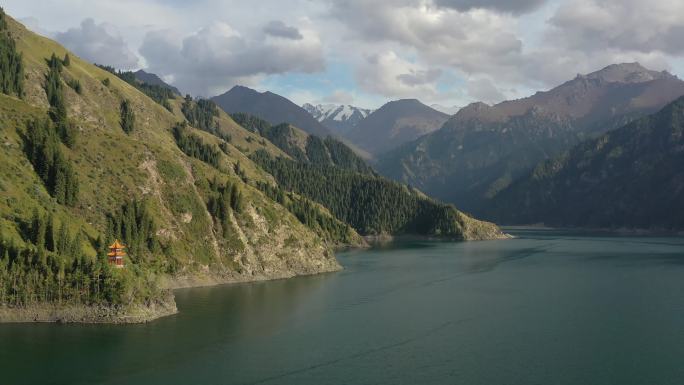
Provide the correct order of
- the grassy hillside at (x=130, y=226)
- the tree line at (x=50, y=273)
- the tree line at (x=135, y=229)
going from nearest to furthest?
the tree line at (x=50, y=273)
the grassy hillside at (x=130, y=226)
the tree line at (x=135, y=229)

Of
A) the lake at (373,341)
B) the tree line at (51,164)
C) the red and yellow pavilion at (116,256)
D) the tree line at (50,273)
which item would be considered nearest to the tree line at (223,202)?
the lake at (373,341)

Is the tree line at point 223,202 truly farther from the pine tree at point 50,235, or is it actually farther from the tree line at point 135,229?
the pine tree at point 50,235

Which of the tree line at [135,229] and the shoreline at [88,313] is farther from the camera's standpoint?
the tree line at [135,229]

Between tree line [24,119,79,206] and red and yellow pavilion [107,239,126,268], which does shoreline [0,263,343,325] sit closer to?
red and yellow pavilion [107,239,126,268]

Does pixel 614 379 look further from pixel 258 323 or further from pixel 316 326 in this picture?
pixel 258 323

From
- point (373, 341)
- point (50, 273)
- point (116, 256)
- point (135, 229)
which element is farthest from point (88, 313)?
point (373, 341)

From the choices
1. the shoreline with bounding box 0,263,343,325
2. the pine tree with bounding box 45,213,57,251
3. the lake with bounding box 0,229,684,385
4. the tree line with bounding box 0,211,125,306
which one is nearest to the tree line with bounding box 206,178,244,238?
the lake with bounding box 0,229,684,385

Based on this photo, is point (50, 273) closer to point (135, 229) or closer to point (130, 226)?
point (130, 226)

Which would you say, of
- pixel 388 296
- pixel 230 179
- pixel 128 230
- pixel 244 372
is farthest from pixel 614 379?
pixel 230 179
